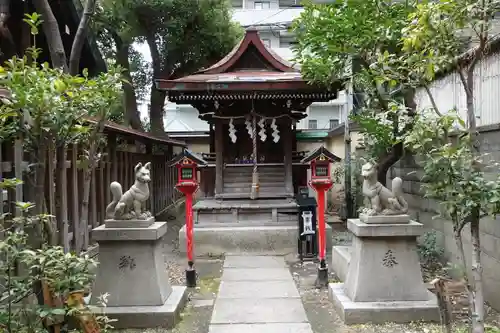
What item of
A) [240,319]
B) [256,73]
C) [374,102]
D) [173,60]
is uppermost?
[173,60]

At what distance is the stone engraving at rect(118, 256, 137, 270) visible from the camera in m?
5.28

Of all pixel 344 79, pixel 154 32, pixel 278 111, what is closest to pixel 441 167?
pixel 344 79

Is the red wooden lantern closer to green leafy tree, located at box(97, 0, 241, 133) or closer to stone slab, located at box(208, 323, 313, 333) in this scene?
stone slab, located at box(208, 323, 313, 333)

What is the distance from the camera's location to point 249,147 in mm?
12078

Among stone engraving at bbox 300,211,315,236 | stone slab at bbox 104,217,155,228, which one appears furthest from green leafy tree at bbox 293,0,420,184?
stone slab at bbox 104,217,155,228

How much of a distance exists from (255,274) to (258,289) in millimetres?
969

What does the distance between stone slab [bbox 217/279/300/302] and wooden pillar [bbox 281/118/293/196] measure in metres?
4.29

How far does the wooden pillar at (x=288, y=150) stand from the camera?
11.2 meters

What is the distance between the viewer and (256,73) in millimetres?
11125

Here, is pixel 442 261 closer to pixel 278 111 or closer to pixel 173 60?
pixel 278 111

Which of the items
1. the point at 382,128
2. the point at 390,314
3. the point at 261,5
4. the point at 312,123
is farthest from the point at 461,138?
the point at 261,5

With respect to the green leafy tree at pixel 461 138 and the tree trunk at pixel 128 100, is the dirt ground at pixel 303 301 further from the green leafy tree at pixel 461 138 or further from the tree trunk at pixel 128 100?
the tree trunk at pixel 128 100

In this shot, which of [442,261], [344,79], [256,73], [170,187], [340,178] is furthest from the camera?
[170,187]

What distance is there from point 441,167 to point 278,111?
8.00 metres
